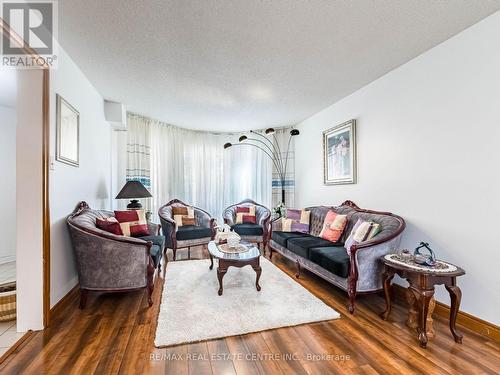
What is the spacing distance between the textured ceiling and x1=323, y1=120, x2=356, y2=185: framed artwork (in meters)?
0.56

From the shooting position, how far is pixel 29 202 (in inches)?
79.8

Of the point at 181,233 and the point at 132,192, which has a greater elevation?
the point at 132,192

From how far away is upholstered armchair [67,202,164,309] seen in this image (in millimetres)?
2355

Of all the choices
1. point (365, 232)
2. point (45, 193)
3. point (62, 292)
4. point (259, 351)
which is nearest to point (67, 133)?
point (45, 193)

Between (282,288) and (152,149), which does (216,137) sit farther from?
(282,288)

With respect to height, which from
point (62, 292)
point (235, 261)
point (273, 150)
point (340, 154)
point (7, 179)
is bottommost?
point (62, 292)

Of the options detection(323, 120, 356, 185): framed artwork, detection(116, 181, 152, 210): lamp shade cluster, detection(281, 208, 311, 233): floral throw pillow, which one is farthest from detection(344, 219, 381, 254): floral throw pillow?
detection(116, 181, 152, 210): lamp shade cluster

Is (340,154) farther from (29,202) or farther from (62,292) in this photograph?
(62,292)

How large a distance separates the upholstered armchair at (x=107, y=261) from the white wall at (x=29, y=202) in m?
0.35

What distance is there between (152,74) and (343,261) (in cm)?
305

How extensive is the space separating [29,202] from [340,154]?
3790mm

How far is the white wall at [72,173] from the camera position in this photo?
2326 millimetres

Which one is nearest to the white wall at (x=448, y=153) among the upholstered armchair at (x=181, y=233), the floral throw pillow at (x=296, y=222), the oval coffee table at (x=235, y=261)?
the floral throw pillow at (x=296, y=222)

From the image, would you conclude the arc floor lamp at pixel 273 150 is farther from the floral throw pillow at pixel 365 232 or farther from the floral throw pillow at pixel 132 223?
the floral throw pillow at pixel 365 232
